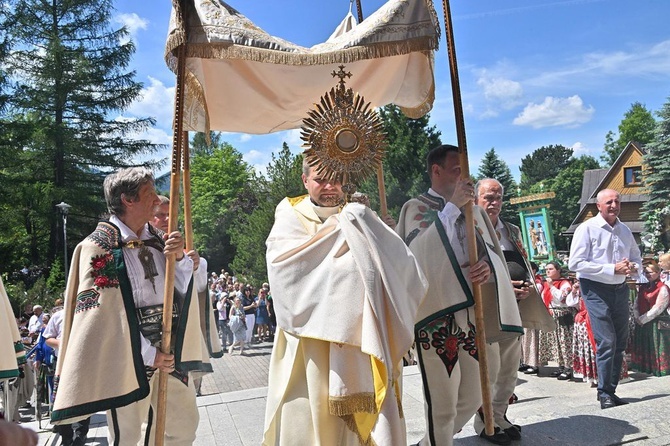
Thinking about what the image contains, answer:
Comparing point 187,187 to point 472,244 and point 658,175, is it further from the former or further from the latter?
point 658,175

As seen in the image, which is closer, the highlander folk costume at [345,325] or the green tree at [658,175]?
the highlander folk costume at [345,325]

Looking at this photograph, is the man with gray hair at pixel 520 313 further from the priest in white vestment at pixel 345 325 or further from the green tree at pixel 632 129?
the green tree at pixel 632 129

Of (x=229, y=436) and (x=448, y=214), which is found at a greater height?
(x=448, y=214)

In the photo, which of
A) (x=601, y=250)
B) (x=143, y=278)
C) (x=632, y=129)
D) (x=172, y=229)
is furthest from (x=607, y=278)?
(x=632, y=129)

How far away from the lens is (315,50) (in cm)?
356

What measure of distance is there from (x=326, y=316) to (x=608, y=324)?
3827 mm

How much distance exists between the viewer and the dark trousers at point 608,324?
5.55 meters

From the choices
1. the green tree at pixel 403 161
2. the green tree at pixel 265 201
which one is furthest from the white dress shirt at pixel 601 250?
the green tree at pixel 403 161

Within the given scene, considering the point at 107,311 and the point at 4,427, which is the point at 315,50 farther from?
the point at 4,427

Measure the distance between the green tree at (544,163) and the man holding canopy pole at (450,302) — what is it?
313ft

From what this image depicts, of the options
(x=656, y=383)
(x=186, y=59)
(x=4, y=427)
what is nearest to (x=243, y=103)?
(x=186, y=59)

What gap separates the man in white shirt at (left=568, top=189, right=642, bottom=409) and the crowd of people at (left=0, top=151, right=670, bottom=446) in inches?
43.5

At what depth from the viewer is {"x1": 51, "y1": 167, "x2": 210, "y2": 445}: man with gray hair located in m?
3.30

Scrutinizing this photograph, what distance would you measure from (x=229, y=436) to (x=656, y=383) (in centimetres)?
484
